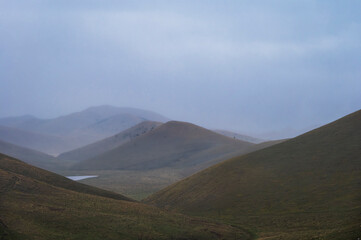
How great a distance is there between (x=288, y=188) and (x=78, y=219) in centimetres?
4002

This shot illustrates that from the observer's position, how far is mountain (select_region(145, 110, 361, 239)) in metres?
62.1

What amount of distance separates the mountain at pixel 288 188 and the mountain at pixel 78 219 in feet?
30.3

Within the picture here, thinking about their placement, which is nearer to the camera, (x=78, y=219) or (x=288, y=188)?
(x=78, y=219)

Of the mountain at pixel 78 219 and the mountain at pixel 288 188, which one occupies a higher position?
the mountain at pixel 288 188

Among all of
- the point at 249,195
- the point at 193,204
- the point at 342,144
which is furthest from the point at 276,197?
the point at 342,144

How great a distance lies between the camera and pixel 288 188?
7838 cm

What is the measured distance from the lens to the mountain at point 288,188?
62.1 meters

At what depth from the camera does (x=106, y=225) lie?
55031 millimetres

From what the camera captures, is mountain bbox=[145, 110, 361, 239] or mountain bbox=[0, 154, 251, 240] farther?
mountain bbox=[145, 110, 361, 239]

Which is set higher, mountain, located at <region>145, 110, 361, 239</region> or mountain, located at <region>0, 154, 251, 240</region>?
mountain, located at <region>145, 110, 361, 239</region>

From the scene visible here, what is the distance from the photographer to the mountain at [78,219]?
4997 cm

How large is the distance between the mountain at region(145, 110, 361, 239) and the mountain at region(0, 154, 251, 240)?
923 cm

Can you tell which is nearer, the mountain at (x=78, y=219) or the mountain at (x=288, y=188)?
the mountain at (x=78, y=219)

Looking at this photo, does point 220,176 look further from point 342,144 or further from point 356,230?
point 356,230
